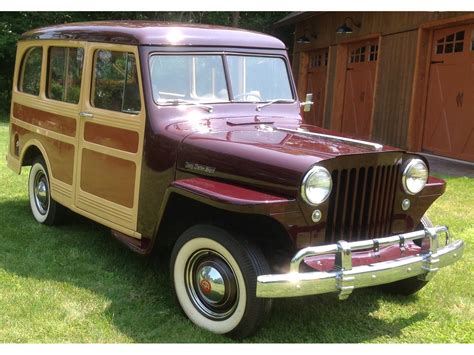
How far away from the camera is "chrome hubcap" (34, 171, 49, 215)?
540 centimetres

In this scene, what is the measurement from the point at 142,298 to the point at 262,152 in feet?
4.42

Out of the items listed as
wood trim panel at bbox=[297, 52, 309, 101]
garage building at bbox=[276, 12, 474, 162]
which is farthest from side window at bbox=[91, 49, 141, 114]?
wood trim panel at bbox=[297, 52, 309, 101]

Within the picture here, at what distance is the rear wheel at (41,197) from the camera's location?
17.2 ft

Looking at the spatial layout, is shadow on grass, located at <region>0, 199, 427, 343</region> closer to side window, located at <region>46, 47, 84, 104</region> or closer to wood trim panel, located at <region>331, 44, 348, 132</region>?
side window, located at <region>46, 47, 84, 104</region>

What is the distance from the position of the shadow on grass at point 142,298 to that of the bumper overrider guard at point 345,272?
0.47m

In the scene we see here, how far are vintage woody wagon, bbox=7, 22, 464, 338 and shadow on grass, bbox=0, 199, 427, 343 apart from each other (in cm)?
20

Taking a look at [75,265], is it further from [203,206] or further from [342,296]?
[342,296]

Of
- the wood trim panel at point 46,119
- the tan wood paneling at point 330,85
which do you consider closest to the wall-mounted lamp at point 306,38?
the tan wood paneling at point 330,85

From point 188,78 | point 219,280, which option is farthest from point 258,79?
point 219,280

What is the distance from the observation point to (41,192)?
5.50 metres

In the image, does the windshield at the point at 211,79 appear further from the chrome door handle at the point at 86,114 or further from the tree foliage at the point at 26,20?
the tree foliage at the point at 26,20

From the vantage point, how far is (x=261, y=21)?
82.2 feet
